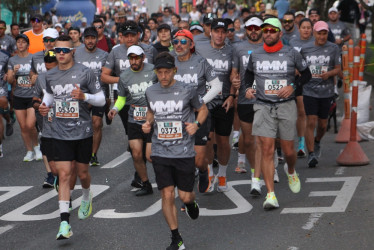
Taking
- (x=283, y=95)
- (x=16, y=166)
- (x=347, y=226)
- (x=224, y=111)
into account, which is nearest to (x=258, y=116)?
(x=283, y=95)

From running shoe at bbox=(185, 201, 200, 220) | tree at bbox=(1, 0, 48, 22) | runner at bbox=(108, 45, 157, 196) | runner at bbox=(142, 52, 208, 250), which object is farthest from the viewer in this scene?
tree at bbox=(1, 0, 48, 22)

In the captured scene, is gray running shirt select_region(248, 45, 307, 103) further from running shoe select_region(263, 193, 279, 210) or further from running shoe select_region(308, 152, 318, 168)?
running shoe select_region(308, 152, 318, 168)

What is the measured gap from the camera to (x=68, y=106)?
884 centimetres

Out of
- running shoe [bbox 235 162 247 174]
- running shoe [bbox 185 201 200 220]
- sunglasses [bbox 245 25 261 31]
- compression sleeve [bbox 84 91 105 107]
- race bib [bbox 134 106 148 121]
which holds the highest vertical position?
sunglasses [bbox 245 25 261 31]

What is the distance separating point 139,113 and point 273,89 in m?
1.78

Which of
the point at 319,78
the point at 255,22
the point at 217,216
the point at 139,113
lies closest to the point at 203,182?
the point at 217,216

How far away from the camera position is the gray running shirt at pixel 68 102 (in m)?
8.82

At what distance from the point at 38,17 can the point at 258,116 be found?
6.75m

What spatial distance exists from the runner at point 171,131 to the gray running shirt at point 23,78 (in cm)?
561

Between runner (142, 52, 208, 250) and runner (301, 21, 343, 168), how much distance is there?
13.9ft

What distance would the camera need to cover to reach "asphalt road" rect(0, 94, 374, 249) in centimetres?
809

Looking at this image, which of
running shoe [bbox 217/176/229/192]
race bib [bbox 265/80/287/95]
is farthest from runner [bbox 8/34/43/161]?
race bib [bbox 265/80/287/95]

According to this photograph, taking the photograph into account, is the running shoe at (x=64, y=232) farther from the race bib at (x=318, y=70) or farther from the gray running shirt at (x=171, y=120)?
the race bib at (x=318, y=70)

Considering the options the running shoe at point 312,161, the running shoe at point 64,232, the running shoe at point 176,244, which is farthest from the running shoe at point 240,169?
the running shoe at point 176,244
